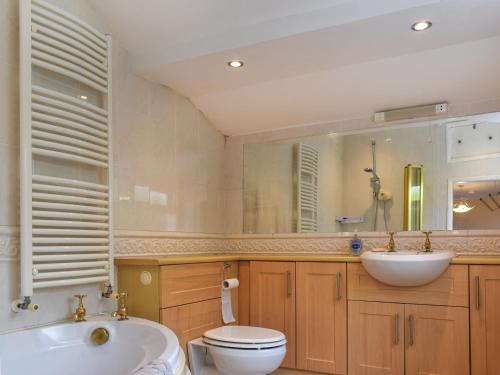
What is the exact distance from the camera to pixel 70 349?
78.0 inches

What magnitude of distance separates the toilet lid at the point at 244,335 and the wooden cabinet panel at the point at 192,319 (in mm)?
90

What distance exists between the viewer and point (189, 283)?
251cm

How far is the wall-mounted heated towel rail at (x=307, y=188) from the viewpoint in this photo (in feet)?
10.7

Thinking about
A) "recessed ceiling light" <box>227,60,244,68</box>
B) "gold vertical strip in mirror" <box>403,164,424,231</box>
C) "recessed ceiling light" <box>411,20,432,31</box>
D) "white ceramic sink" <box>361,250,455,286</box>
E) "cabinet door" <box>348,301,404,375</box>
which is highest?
"recessed ceiling light" <box>411,20,432,31</box>

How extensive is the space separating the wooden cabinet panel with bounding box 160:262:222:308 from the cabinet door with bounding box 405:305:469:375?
45.2 inches

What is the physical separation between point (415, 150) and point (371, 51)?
83 centimetres

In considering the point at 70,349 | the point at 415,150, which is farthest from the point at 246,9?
the point at 70,349

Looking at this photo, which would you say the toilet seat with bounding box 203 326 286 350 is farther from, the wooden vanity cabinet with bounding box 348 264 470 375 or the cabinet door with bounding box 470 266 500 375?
the cabinet door with bounding box 470 266 500 375

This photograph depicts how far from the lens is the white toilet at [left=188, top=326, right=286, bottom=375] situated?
2291 millimetres

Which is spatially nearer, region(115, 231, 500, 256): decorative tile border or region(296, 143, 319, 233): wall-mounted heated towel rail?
region(115, 231, 500, 256): decorative tile border

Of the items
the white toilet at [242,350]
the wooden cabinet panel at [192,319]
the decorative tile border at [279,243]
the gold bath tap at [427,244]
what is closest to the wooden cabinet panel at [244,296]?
the wooden cabinet panel at [192,319]

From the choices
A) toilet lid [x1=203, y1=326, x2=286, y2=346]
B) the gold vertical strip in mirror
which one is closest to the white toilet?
toilet lid [x1=203, y1=326, x2=286, y2=346]

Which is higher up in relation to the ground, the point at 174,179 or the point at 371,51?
the point at 371,51

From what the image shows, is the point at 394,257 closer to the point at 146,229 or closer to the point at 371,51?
the point at 371,51
